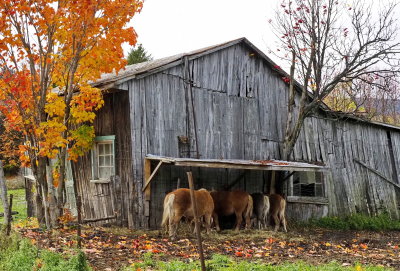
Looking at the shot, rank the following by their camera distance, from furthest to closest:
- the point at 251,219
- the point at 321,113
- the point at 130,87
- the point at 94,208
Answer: the point at 321,113 < the point at 251,219 < the point at 94,208 < the point at 130,87

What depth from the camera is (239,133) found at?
15.4 meters

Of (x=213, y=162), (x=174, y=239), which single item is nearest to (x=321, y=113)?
(x=213, y=162)

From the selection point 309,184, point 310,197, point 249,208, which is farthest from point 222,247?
point 309,184

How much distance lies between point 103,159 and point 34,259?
6.13 m

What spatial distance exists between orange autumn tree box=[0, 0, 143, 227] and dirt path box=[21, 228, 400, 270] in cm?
188

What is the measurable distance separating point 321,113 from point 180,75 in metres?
7.38

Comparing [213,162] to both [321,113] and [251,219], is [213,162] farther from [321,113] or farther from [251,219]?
[321,113]

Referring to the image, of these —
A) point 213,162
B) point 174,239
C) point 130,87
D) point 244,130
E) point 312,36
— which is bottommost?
point 174,239

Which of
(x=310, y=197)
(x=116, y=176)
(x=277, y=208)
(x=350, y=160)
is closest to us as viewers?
(x=116, y=176)

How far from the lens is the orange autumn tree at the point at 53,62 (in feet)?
35.4

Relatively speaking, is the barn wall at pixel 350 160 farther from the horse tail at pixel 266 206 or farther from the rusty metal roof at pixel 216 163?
the rusty metal roof at pixel 216 163

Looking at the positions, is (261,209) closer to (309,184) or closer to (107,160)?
(309,184)

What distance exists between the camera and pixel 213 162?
11695 millimetres

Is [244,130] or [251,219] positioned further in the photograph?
[244,130]
